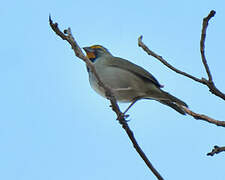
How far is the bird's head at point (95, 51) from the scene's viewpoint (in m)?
8.94

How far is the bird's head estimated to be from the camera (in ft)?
29.3

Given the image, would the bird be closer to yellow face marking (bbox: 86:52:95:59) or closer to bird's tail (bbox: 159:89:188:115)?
bird's tail (bbox: 159:89:188:115)

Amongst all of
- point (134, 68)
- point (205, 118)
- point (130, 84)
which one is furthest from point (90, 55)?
point (205, 118)

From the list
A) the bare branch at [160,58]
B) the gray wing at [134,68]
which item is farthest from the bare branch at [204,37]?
the gray wing at [134,68]

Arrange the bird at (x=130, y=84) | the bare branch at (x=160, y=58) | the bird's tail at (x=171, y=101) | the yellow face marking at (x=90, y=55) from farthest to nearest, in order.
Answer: the yellow face marking at (x=90, y=55)
the bird at (x=130, y=84)
the bird's tail at (x=171, y=101)
the bare branch at (x=160, y=58)

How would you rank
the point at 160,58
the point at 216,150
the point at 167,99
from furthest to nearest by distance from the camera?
the point at 167,99
the point at 160,58
the point at 216,150

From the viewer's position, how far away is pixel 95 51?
9.12 metres

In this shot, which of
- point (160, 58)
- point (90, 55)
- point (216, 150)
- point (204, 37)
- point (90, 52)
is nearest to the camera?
point (216, 150)

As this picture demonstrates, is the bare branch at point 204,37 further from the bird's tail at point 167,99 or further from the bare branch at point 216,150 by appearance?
the bird's tail at point 167,99

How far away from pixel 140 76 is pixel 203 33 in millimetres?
4045

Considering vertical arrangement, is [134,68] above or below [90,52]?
below

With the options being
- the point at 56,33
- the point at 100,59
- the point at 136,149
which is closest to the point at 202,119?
the point at 136,149

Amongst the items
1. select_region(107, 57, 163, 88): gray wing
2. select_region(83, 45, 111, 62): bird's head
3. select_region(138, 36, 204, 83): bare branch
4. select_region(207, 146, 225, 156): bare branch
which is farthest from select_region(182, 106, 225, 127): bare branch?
select_region(83, 45, 111, 62): bird's head

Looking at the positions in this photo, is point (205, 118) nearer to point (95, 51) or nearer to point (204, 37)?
point (204, 37)
